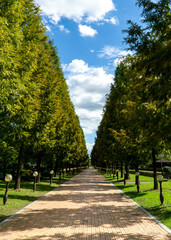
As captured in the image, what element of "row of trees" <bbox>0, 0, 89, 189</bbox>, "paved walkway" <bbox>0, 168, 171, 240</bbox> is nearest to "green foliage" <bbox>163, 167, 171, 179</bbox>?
"row of trees" <bbox>0, 0, 89, 189</bbox>

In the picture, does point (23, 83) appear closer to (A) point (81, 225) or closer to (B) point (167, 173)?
(A) point (81, 225)

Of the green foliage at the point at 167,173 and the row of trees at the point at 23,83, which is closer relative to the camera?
the row of trees at the point at 23,83

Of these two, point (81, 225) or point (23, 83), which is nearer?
point (81, 225)

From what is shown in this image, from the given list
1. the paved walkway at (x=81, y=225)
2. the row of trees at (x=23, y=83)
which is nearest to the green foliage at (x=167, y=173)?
the row of trees at (x=23, y=83)

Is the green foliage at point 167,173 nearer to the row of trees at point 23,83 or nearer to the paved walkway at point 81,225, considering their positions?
the row of trees at point 23,83

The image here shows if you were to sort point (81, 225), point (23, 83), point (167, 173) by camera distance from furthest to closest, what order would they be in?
point (167, 173) → point (23, 83) → point (81, 225)

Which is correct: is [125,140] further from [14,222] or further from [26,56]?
[14,222]

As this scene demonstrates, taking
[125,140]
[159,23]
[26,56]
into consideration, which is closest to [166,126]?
[159,23]

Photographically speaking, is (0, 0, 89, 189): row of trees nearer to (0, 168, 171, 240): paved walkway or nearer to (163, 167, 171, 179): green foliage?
(0, 168, 171, 240): paved walkway

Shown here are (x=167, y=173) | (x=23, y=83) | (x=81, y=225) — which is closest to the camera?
(x=81, y=225)

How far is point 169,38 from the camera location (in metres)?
5.11

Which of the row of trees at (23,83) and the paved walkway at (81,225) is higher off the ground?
the row of trees at (23,83)

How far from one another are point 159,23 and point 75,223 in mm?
7098

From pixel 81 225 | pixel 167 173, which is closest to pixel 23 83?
pixel 81 225
